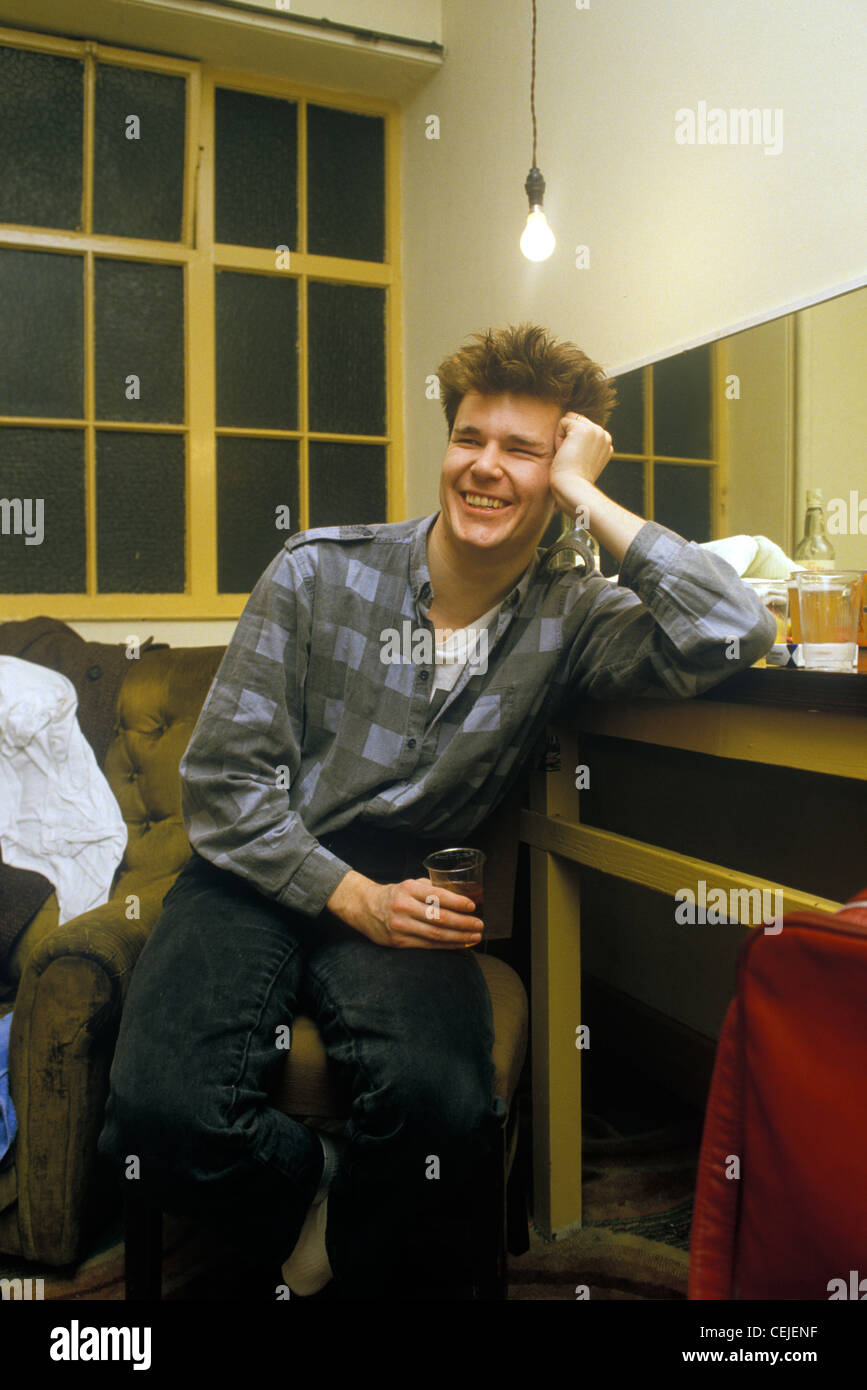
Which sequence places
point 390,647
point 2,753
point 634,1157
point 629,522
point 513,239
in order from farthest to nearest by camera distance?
point 513,239
point 2,753
point 634,1157
point 390,647
point 629,522

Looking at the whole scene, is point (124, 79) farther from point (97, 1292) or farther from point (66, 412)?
point (97, 1292)

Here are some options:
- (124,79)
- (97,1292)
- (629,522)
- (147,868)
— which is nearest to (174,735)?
(147,868)

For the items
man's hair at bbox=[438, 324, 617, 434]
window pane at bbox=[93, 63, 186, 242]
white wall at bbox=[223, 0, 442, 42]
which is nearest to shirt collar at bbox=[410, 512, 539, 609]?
man's hair at bbox=[438, 324, 617, 434]

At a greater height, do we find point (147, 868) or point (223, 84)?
point (223, 84)

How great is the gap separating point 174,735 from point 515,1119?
1009 mm

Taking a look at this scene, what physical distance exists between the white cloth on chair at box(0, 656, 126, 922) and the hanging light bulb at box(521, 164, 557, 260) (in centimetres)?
136

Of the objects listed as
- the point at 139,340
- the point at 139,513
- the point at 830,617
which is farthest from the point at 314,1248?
the point at 139,340

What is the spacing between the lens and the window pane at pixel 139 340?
270cm

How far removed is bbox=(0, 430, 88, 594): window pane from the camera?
263cm

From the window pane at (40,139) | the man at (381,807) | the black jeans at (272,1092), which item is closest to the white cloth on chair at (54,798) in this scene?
the man at (381,807)

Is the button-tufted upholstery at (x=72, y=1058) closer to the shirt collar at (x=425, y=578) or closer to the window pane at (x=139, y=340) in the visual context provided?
the shirt collar at (x=425, y=578)

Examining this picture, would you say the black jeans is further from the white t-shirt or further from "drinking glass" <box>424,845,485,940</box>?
the white t-shirt

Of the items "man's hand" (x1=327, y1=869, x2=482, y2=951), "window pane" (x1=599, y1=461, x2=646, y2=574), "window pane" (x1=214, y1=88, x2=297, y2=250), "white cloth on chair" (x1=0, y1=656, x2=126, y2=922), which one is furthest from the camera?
"window pane" (x1=214, y1=88, x2=297, y2=250)

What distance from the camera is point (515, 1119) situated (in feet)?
4.67
